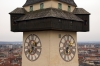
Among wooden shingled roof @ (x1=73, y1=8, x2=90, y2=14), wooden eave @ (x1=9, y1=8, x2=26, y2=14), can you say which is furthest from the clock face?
wooden shingled roof @ (x1=73, y1=8, x2=90, y2=14)

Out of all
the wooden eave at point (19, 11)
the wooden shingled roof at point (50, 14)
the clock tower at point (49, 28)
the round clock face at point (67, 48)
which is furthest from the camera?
the wooden eave at point (19, 11)

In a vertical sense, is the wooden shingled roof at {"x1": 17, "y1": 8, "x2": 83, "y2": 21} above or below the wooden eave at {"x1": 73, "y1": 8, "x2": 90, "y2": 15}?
below

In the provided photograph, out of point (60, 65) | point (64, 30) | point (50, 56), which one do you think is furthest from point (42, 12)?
point (60, 65)

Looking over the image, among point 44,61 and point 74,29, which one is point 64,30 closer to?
point 74,29

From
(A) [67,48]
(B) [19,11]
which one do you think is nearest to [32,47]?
(A) [67,48]

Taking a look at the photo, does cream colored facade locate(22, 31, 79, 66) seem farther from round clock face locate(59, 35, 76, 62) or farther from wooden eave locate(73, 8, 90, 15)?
wooden eave locate(73, 8, 90, 15)

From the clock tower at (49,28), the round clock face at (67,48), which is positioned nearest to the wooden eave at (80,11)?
the clock tower at (49,28)

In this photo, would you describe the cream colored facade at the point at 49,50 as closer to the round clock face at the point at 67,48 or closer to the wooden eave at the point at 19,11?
the round clock face at the point at 67,48
